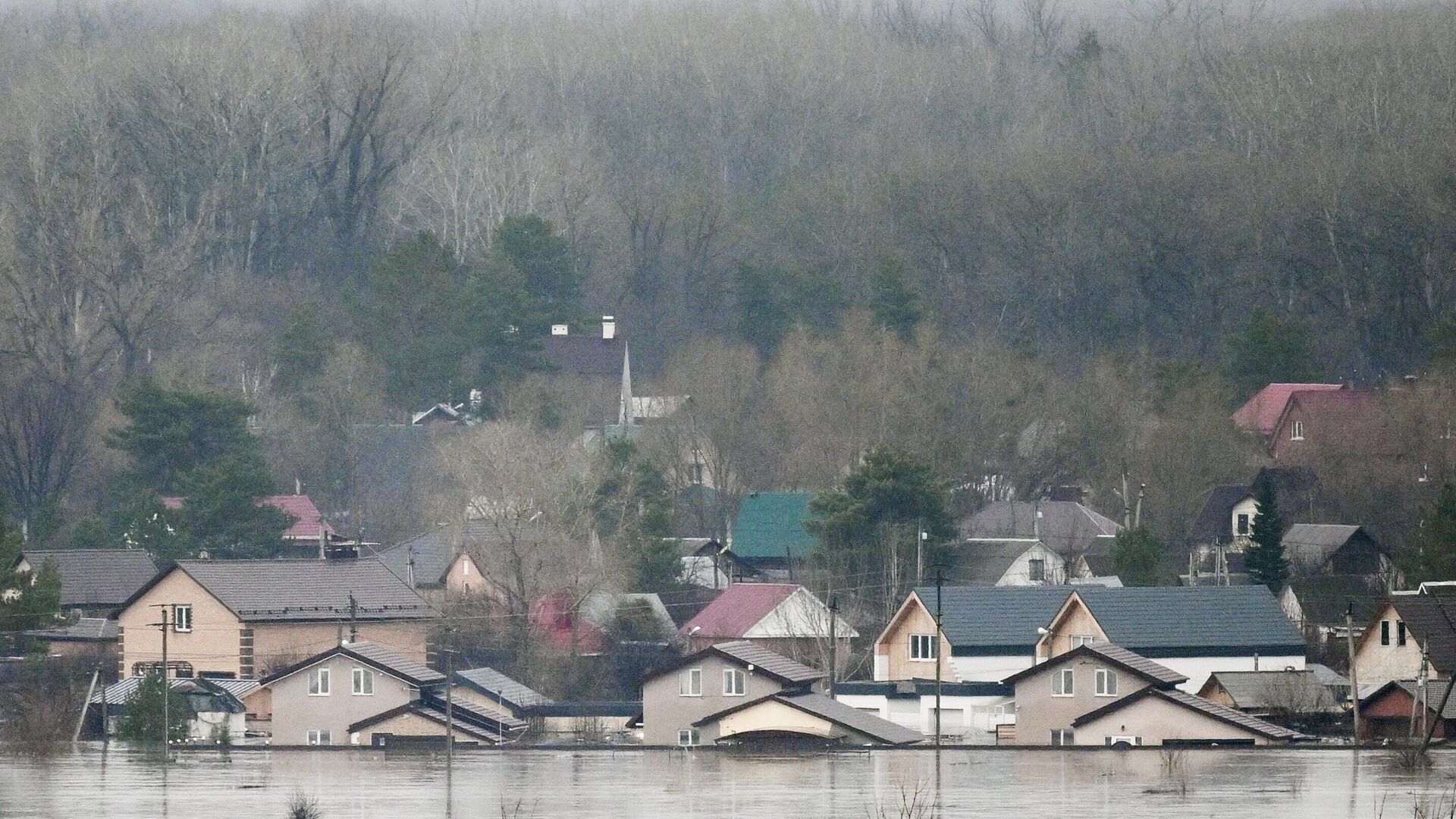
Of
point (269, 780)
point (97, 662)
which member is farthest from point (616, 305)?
point (269, 780)

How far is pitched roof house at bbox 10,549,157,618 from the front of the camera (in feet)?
185

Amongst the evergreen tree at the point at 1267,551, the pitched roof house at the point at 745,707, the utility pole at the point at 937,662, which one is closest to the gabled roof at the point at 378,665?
the pitched roof house at the point at 745,707

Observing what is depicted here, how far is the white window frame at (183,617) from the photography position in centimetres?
5012

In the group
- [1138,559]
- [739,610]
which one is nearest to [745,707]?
[739,610]

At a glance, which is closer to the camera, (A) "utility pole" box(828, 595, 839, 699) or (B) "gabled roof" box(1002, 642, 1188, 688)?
(B) "gabled roof" box(1002, 642, 1188, 688)

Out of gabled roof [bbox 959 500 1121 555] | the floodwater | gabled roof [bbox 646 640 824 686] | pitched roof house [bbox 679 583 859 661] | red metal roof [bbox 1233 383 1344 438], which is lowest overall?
the floodwater

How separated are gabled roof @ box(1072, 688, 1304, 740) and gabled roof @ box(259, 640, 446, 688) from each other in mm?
11223

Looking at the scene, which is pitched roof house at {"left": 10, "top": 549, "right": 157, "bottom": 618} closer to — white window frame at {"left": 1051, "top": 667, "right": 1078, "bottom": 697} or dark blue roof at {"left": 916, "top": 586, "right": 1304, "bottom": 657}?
dark blue roof at {"left": 916, "top": 586, "right": 1304, "bottom": 657}

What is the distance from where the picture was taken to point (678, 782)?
115 feet

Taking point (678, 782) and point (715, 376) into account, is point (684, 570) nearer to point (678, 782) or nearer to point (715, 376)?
point (715, 376)

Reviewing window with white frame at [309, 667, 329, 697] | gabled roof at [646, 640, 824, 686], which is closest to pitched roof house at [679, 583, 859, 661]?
gabled roof at [646, 640, 824, 686]

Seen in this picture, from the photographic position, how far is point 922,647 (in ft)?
166

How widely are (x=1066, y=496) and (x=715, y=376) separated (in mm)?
11733

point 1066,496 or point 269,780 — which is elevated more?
point 1066,496
